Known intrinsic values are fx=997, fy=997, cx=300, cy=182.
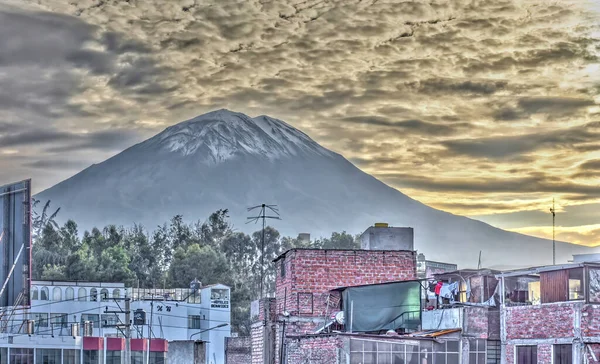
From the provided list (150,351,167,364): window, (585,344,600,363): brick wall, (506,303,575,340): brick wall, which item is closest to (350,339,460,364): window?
(506,303,575,340): brick wall

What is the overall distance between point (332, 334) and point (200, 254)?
2990 inches

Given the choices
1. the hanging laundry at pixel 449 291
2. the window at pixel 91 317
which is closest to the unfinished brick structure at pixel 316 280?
the hanging laundry at pixel 449 291

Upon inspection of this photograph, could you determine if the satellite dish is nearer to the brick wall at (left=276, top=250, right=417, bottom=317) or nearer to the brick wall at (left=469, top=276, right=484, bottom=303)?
the brick wall at (left=276, top=250, right=417, bottom=317)

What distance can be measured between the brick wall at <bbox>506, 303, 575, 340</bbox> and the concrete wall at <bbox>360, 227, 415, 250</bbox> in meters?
12.2

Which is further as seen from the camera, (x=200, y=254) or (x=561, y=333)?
(x=200, y=254)

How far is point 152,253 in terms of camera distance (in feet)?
443

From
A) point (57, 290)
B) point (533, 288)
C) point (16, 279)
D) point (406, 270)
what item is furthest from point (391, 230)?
point (57, 290)

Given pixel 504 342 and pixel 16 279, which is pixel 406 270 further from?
pixel 16 279

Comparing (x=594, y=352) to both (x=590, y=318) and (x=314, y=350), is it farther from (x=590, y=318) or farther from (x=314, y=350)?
(x=314, y=350)

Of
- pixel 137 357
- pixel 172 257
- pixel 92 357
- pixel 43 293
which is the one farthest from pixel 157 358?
pixel 172 257

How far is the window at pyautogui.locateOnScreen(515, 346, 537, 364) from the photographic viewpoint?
110ft

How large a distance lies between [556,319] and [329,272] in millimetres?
11151

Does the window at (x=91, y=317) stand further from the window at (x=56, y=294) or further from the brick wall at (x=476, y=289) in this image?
the brick wall at (x=476, y=289)

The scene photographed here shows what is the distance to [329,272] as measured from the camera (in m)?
41.4
